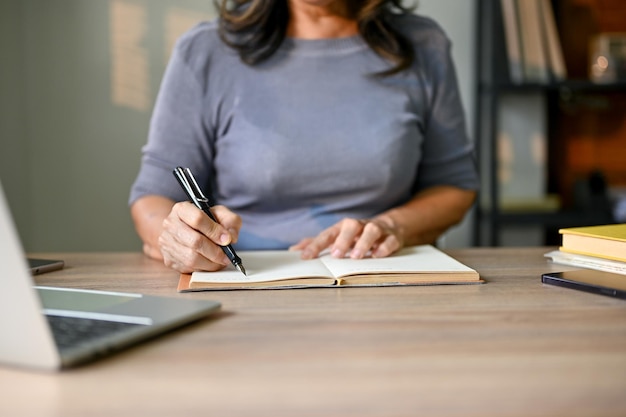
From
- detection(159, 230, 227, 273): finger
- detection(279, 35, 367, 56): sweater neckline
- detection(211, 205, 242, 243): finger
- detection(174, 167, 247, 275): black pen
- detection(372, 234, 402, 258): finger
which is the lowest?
detection(372, 234, 402, 258): finger

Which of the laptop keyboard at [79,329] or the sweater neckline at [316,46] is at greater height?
the sweater neckline at [316,46]

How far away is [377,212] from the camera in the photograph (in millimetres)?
1612

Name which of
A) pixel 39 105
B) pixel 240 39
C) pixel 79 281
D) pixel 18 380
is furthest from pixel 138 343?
pixel 39 105

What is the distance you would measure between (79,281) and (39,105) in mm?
A: 1754

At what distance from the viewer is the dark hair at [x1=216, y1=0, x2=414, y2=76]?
1.60 metres

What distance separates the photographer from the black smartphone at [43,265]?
3.67ft

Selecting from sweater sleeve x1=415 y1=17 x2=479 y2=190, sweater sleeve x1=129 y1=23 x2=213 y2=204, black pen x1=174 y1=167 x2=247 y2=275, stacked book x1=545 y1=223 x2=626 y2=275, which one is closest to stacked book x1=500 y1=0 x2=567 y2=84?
sweater sleeve x1=415 y1=17 x2=479 y2=190

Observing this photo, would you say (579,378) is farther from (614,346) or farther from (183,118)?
(183,118)

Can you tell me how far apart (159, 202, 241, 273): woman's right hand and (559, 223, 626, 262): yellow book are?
0.49 meters

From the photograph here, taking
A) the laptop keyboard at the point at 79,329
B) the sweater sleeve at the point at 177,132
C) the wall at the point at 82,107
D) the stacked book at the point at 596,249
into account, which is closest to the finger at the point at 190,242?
the laptop keyboard at the point at 79,329

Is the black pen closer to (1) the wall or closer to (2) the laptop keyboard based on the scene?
(2) the laptop keyboard

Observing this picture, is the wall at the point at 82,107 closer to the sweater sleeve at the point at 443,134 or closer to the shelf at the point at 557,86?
the shelf at the point at 557,86

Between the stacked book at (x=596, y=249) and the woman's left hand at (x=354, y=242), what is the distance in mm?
255

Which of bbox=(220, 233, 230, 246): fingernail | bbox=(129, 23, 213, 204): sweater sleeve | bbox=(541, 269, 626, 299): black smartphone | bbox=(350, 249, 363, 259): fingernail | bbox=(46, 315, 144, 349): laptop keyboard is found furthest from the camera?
bbox=(129, 23, 213, 204): sweater sleeve
